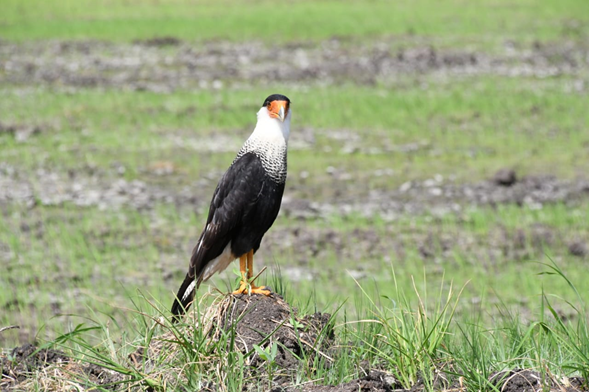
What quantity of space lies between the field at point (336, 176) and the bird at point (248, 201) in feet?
1.04

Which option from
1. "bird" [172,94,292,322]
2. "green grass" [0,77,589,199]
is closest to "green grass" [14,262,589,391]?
"bird" [172,94,292,322]

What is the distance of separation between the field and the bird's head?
3.08ft

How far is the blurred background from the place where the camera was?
820 centimetres

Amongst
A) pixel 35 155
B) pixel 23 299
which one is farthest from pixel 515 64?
pixel 23 299

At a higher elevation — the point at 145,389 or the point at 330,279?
the point at 145,389

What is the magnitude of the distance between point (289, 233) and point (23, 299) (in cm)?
299

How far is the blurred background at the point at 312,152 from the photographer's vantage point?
820 cm

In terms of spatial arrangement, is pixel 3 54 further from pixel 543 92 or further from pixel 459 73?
pixel 543 92

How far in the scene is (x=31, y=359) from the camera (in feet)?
14.7

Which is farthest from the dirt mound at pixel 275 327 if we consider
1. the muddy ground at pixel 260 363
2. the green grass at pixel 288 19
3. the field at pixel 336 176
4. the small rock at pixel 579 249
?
the green grass at pixel 288 19

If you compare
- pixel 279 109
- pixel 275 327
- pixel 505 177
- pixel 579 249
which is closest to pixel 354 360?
pixel 275 327

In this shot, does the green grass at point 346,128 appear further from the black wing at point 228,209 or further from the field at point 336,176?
the black wing at point 228,209

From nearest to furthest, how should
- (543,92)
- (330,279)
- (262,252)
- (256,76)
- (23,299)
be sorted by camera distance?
(23,299) < (330,279) < (262,252) < (543,92) < (256,76)

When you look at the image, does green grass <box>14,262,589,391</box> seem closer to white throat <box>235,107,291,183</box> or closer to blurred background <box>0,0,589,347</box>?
blurred background <box>0,0,589,347</box>
